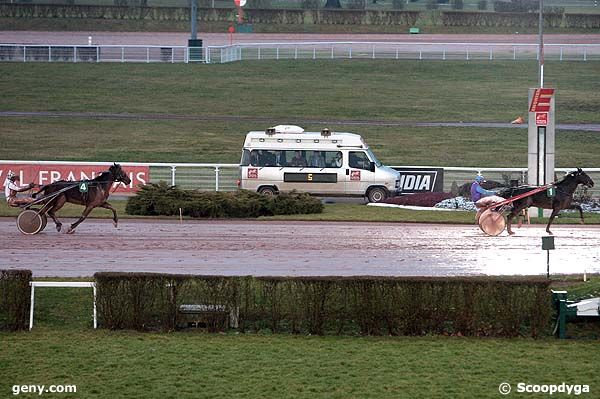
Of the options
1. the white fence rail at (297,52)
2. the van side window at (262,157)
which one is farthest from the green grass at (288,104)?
the van side window at (262,157)

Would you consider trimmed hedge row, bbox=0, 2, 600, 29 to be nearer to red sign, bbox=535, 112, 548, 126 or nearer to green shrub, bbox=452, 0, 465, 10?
green shrub, bbox=452, 0, 465, 10

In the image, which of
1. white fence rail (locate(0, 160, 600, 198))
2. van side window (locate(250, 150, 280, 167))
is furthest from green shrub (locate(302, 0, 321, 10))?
van side window (locate(250, 150, 280, 167))

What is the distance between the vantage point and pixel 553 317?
14867 millimetres

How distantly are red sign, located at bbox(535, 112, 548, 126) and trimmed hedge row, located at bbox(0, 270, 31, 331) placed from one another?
14208 mm

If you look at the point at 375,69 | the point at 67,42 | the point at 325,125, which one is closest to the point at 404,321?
the point at 325,125

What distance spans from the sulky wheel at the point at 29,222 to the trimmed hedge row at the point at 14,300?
7.89 metres

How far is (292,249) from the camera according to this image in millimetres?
21031

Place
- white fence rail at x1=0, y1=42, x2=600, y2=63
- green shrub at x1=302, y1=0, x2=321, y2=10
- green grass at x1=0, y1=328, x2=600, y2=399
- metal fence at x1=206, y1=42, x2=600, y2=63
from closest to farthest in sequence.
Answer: green grass at x1=0, y1=328, x2=600, y2=399, white fence rail at x1=0, y1=42, x2=600, y2=63, metal fence at x1=206, y1=42, x2=600, y2=63, green shrub at x1=302, y1=0, x2=321, y2=10

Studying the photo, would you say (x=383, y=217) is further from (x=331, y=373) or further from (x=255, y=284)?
(x=331, y=373)

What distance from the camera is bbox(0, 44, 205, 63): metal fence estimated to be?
52844 millimetres

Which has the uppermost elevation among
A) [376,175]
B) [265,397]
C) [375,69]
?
[375,69]

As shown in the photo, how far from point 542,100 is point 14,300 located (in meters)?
14.6

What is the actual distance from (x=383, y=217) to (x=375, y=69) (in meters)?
27.7

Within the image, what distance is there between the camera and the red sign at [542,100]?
25.5 m
